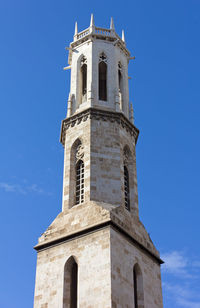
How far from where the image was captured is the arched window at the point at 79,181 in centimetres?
2878

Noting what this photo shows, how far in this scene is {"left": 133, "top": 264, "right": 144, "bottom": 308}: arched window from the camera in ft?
84.6

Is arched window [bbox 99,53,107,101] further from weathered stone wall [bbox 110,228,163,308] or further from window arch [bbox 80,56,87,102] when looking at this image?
weathered stone wall [bbox 110,228,163,308]

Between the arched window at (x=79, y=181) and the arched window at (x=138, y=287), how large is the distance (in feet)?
15.4

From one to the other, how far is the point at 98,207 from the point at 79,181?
331cm

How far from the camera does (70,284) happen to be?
25.7m

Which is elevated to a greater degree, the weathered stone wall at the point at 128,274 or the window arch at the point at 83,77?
the window arch at the point at 83,77

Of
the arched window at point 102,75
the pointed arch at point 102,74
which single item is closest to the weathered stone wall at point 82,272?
the arched window at point 102,75

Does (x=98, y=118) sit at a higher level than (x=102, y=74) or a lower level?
lower

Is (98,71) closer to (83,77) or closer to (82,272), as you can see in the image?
(83,77)

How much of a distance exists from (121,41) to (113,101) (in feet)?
18.7

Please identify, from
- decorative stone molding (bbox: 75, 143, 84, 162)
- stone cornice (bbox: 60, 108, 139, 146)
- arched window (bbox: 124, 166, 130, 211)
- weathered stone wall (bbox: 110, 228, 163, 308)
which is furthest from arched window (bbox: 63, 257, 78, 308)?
stone cornice (bbox: 60, 108, 139, 146)

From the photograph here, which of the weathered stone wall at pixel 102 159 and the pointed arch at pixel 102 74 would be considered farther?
the pointed arch at pixel 102 74

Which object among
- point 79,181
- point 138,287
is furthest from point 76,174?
point 138,287

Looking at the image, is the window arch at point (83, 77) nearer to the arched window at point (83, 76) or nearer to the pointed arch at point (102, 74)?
the arched window at point (83, 76)
